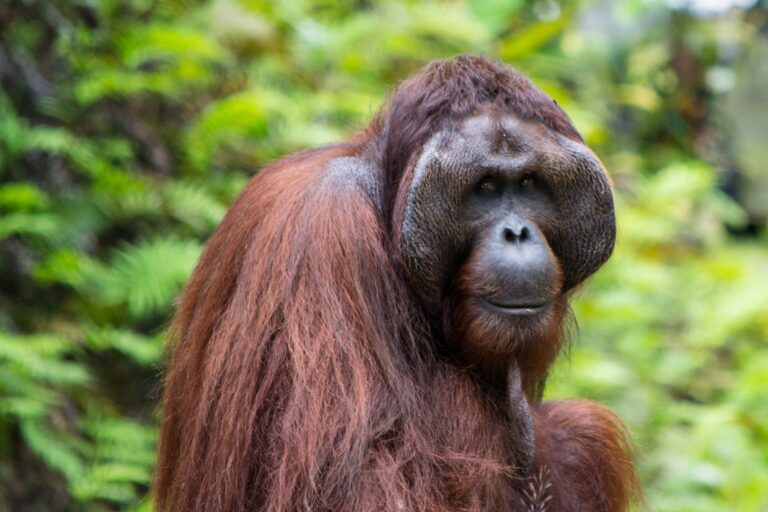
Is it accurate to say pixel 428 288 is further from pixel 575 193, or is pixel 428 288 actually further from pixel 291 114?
pixel 291 114

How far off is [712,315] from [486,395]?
4.61m

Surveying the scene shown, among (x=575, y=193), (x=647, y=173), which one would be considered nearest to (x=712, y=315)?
(x=647, y=173)

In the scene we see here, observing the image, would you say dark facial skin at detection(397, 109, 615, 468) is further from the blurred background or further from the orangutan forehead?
the blurred background

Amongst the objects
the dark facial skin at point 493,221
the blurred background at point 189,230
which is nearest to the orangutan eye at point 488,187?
the dark facial skin at point 493,221

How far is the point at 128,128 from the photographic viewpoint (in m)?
6.42

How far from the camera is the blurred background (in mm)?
5219

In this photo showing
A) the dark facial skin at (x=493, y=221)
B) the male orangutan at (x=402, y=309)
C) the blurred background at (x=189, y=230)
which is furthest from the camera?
the blurred background at (x=189, y=230)

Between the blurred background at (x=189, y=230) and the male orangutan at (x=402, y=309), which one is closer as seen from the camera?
the male orangutan at (x=402, y=309)

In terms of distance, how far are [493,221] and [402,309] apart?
0.40m

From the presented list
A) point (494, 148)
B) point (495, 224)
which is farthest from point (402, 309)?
point (494, 148)

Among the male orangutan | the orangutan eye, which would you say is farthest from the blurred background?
the orangutan eye

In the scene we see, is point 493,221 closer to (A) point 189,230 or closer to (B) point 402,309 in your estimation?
(B) point 402,309

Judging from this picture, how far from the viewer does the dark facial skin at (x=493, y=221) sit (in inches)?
124

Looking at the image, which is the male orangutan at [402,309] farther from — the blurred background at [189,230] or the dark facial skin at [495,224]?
the blurred background at [189,230]
